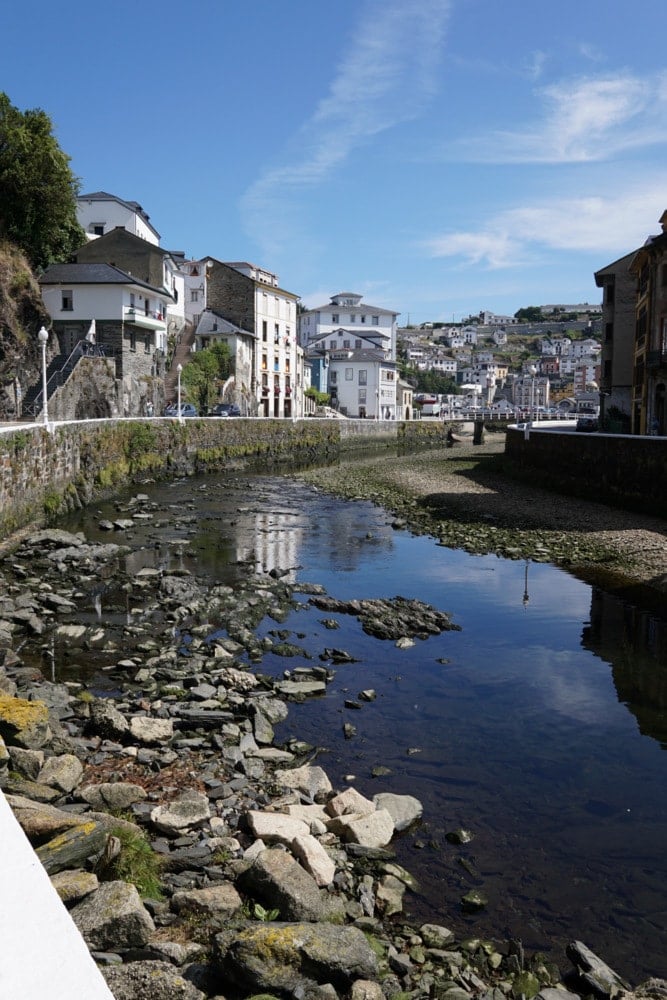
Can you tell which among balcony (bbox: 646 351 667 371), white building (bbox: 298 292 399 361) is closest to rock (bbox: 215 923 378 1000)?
balcony (bbox: 646 351 667 371)

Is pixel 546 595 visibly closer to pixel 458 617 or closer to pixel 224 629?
pixel 458 617

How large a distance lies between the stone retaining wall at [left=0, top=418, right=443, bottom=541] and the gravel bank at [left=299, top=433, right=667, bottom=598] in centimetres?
829

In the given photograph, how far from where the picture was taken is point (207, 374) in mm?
76500

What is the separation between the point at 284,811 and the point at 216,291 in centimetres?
8628

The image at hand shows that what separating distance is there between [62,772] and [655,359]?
38.7 meters

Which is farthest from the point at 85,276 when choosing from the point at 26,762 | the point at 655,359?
the point at 26,762

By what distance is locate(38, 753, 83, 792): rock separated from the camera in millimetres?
7848

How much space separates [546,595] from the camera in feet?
62.5

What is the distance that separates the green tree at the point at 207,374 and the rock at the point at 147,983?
68.3 meters

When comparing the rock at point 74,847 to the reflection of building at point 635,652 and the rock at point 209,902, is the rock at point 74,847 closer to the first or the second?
the rock at point 209,902

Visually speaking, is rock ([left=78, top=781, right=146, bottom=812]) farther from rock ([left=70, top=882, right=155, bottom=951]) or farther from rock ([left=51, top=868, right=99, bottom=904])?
rock ([left=70, top=882, right=155, bottom=951])

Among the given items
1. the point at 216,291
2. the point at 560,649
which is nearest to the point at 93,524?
the point at 560,649

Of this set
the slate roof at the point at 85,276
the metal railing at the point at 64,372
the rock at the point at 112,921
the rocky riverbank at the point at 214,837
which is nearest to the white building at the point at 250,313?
the slate roof at the point at 85,276

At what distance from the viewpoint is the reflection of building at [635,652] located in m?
12.0
